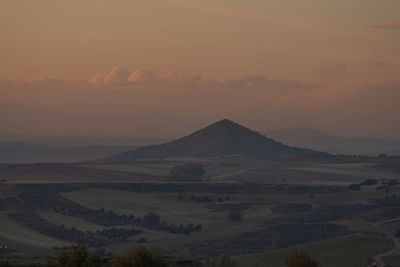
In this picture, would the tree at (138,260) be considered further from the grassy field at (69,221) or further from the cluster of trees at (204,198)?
the cluster of trees at (204,198)

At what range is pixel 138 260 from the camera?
41.8 m

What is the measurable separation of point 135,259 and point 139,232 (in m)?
79.8

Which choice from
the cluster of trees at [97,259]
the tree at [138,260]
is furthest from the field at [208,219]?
the cluster of trees at [97,259]

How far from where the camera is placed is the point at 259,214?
142m

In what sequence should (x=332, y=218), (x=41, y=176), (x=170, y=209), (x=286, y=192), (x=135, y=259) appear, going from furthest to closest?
(x=41, y=176), (x=286, y=192), (x=170, y=209), (x=332, y=218), (x=135, y=259)

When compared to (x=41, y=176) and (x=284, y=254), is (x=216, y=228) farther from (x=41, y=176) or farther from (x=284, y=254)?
(x=41, y=176)

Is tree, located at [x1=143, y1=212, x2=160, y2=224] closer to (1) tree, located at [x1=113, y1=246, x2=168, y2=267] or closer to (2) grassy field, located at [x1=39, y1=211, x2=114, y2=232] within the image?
(2) grassy field, located at [x1=39, y1=211, x2=114, y2=232]

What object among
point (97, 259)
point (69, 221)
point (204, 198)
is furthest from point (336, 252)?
point (204, 198)

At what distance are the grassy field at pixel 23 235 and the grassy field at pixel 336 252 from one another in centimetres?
2981

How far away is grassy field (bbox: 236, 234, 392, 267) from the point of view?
90.2m

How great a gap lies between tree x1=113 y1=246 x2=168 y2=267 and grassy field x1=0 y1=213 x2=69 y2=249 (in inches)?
2512

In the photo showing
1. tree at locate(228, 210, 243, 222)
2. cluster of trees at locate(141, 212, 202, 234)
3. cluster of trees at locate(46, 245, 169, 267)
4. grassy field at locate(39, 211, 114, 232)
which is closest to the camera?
cluster of trees at locate(46, 245, 169, 267)

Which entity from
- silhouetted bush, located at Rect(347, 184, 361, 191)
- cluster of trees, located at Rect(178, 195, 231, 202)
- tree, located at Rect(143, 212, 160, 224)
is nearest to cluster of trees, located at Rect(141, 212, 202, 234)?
tree, located at Rect(143, 212, 160, 224)

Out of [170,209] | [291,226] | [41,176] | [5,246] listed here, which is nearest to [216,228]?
[291,226]
